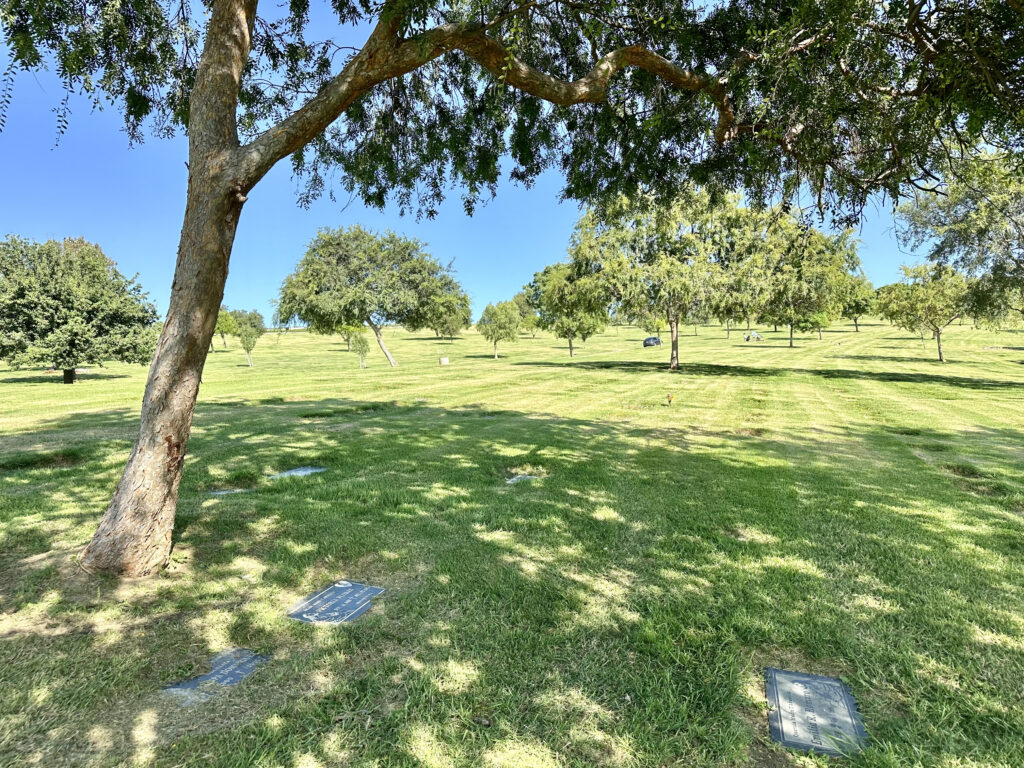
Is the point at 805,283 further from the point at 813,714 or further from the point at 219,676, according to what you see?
the point at 219,676

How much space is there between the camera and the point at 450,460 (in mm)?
6977

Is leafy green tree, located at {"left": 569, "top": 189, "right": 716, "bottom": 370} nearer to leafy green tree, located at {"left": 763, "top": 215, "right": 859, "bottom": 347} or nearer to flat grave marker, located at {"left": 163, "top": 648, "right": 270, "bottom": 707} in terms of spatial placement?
leafy green tree, located at {"left": 763, "top": 215, "right": 859, "bottom": 347}

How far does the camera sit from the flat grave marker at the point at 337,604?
2.88m

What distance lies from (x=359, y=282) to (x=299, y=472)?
86.6 feet

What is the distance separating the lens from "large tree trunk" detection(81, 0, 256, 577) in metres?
3.23

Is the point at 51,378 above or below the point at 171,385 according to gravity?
below

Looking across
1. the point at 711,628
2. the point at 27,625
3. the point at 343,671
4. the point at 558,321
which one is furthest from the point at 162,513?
the point at 558,321

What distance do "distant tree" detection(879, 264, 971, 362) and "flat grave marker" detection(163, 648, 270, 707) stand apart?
3318 cm

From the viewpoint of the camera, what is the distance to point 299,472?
629 centimetres

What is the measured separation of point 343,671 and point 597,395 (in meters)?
14.1

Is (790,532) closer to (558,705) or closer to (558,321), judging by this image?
(558,705)

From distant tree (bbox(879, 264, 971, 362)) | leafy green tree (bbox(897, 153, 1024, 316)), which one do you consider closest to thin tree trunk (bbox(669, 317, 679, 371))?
leafy green tree (bbox(897, 153, 1024, 316))

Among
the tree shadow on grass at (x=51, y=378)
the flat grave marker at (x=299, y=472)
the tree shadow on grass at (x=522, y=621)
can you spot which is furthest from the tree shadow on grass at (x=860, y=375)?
the tree shadow on grass at (x=51, y=378)

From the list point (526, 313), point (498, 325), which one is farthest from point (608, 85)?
point (526, 313)
